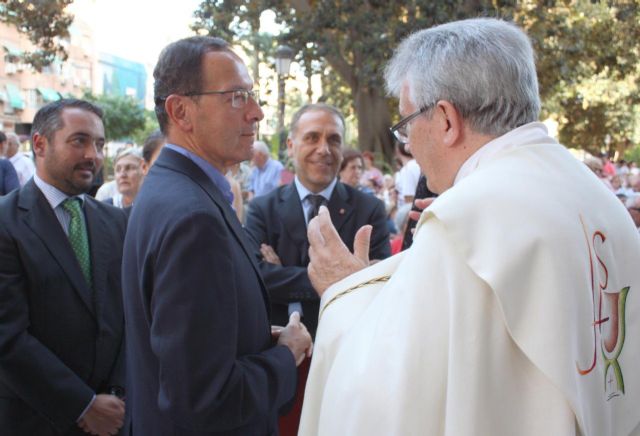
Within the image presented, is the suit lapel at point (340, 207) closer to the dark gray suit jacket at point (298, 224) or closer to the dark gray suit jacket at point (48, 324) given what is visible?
the dark gray suit jacket at point (298, 224)

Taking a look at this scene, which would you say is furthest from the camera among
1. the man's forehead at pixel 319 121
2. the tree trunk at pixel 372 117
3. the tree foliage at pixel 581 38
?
the tree trunk at pixel 372 117

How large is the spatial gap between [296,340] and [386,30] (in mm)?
11699

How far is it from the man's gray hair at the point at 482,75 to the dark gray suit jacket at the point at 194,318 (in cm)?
69

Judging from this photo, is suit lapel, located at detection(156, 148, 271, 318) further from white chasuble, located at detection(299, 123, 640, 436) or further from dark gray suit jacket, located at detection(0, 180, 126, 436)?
dark gray suit jacket, located at detection(0, 180, 126, 436)

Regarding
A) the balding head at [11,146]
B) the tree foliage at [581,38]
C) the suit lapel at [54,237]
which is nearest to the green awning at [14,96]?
the tree foliage at [581,38]

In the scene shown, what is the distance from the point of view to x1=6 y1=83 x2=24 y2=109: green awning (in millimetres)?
44500

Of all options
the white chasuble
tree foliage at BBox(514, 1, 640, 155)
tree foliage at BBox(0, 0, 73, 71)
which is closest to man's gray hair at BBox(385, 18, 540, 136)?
the white chasuble

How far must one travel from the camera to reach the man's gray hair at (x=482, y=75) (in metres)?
1.86

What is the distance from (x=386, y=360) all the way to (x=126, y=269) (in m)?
0.91

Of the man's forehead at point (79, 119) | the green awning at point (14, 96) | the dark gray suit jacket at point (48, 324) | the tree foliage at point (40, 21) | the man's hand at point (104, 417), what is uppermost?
the green awning at point (14, 96)

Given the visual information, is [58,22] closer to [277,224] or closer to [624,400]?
[277,224]

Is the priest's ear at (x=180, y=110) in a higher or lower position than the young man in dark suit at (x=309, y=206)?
higher

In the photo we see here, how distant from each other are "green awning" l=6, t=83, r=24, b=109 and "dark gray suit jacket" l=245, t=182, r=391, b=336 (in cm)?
4493

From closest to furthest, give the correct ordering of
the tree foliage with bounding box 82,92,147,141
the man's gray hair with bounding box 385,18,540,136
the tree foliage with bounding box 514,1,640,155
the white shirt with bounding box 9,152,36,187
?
the man's gray hair with bounding box 385,18,540,136 → the white shirt with bounding box 9,152,36,187 → the tree foliage with bounding box 514,1,640,155 → the tree foliage with bounding box 82,92,147,141
